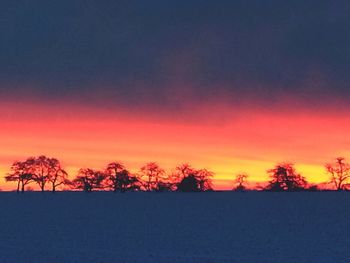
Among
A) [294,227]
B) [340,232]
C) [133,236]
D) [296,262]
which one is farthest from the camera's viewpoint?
[294,227]

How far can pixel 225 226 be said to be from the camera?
85.2ft

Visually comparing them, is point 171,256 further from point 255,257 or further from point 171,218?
point 171,218

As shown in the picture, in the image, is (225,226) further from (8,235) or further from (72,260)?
(72,260)

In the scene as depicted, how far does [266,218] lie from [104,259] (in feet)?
53.4

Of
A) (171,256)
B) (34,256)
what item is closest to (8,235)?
(34,256)

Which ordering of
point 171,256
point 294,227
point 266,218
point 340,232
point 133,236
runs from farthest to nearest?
point 266,218
point 294,227
point 340,232
point 133,236
point 171,256

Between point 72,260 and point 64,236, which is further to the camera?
point 64,236

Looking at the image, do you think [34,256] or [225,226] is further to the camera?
[225,226]

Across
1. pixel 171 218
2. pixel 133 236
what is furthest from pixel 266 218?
pixel 133 236

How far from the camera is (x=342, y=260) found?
1535 cm

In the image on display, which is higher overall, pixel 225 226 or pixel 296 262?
pixel 225 226

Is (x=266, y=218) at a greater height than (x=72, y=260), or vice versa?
(x=266, y=218)

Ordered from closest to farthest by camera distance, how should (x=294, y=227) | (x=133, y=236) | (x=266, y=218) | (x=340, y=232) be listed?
(x=133, y=236)
(x=340, y=232)
(x=294, y=227)
(x=266, y=218)

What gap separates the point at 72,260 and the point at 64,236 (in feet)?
20.8
